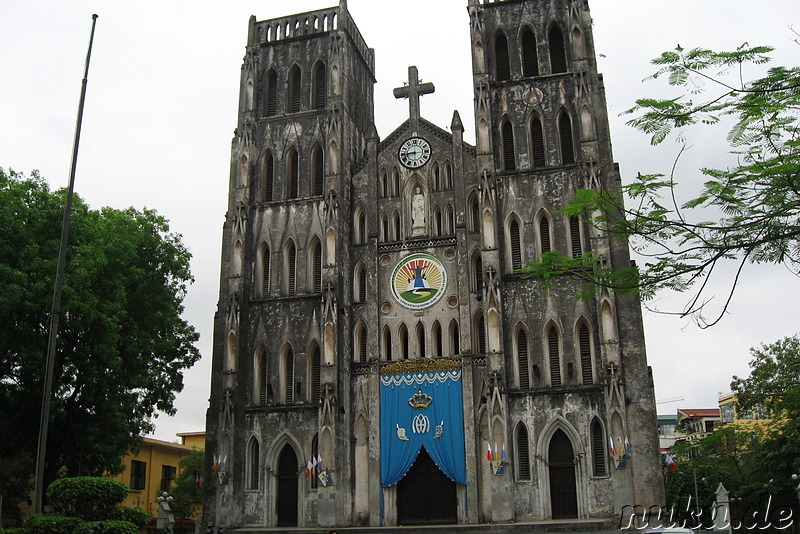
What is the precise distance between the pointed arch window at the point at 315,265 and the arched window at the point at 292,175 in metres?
2.32

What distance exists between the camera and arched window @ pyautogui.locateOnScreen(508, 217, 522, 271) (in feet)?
99.9

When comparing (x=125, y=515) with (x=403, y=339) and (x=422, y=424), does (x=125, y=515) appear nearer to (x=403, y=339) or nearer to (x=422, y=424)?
(x=422, y=424)

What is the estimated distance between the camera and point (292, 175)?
112ft

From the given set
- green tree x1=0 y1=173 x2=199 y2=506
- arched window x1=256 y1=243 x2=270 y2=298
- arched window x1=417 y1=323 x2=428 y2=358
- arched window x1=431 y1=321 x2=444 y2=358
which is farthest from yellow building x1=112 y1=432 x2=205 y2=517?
arched window x1=431 y1=321 x2=444 y2=358

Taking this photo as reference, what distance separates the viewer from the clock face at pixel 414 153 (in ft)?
108

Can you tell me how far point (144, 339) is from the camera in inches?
1190

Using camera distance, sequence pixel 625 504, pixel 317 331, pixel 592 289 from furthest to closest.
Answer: pixel 317 331
pixel 625 504
pixel 592 289

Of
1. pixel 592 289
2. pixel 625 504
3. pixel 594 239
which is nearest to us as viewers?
pixel 592 289

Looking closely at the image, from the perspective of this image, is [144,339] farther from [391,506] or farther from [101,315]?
[391,506]

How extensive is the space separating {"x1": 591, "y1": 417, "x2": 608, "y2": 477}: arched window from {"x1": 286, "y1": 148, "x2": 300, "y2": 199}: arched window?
14220 mm

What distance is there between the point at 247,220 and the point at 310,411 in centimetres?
793

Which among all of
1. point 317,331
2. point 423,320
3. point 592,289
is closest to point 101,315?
point 317,331

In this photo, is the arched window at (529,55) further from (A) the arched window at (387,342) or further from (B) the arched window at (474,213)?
(A) the arched window at (387,342)

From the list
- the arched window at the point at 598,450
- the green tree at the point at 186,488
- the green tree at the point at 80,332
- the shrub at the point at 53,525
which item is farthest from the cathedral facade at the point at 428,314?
the green tree at the point at 186,488
